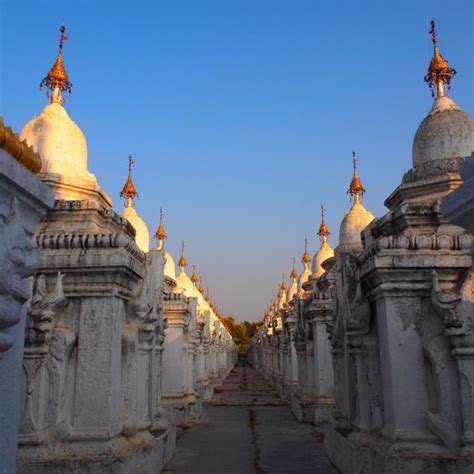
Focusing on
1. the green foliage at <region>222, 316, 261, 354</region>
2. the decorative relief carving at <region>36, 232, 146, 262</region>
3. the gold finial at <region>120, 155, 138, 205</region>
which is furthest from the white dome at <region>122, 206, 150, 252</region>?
the green foliage at <region>222, 316, 261, 354</region>

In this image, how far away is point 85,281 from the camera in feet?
23.5

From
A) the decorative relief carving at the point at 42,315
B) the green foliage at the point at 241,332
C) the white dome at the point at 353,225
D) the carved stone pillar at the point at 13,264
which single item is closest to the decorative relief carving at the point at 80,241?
the decorative relief carving at the point at 42,315

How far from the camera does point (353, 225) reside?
15.2 meters

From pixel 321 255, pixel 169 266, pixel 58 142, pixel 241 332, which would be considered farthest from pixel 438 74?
pixel 241 332

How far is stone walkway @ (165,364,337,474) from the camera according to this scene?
369 inches

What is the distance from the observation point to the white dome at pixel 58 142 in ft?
31.4

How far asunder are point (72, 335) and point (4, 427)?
348 cm

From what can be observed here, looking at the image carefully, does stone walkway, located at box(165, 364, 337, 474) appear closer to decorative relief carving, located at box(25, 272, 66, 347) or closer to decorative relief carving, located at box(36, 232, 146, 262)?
decorative relief carving, located at box(25, 272, 66, 347)

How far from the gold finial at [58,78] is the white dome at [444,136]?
6.82 metres

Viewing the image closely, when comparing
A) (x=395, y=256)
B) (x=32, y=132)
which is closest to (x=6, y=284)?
(x=395, y=256)

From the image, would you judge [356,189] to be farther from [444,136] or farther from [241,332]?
[241,332]

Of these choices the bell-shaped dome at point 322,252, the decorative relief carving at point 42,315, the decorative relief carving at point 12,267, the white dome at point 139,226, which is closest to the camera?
the decorative relief carving at point 12,267

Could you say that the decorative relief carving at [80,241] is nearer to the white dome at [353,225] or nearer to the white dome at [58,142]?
the white dome at [58,142]

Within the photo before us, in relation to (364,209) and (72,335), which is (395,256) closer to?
(72,335)
